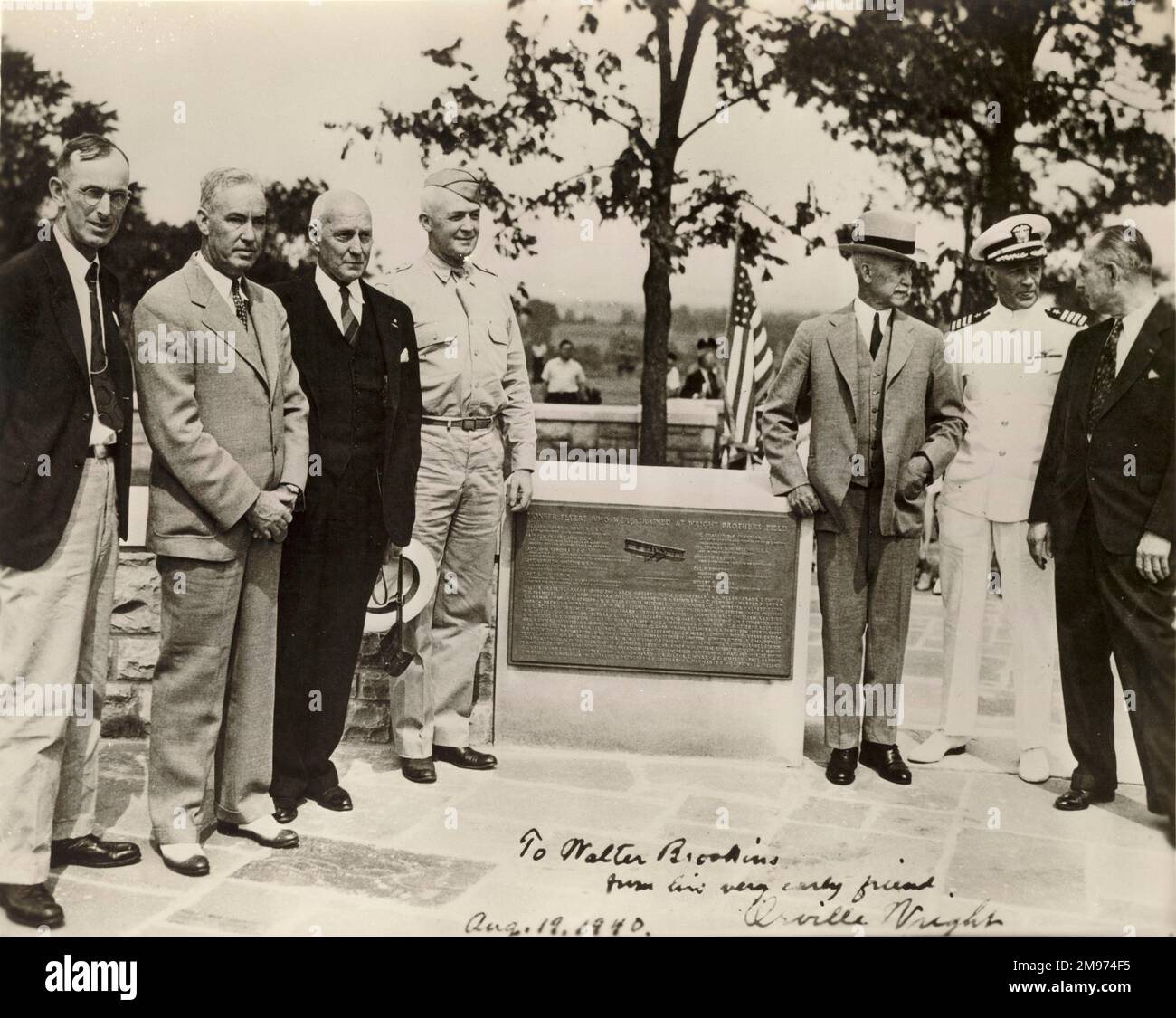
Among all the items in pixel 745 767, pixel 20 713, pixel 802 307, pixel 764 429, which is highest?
pixel 802 307

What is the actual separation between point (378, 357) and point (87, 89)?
1.40 metres

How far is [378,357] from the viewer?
4328mm

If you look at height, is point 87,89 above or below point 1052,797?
above

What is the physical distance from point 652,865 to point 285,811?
1.31 metres

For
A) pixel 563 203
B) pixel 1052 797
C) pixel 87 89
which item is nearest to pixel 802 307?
pixel 563 203

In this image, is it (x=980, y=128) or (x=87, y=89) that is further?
(x=980, y=128)

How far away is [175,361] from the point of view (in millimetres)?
3711

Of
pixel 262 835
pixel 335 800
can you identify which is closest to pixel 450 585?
pixel 335 800

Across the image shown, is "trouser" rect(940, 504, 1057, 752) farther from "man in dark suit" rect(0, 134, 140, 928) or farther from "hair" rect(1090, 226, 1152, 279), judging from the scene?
"man in dark suit" rect(0, 134, 140, 928)

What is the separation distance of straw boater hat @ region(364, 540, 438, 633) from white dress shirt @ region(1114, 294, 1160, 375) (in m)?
2.71

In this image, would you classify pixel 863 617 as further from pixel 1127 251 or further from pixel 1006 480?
pixel 1127 251
